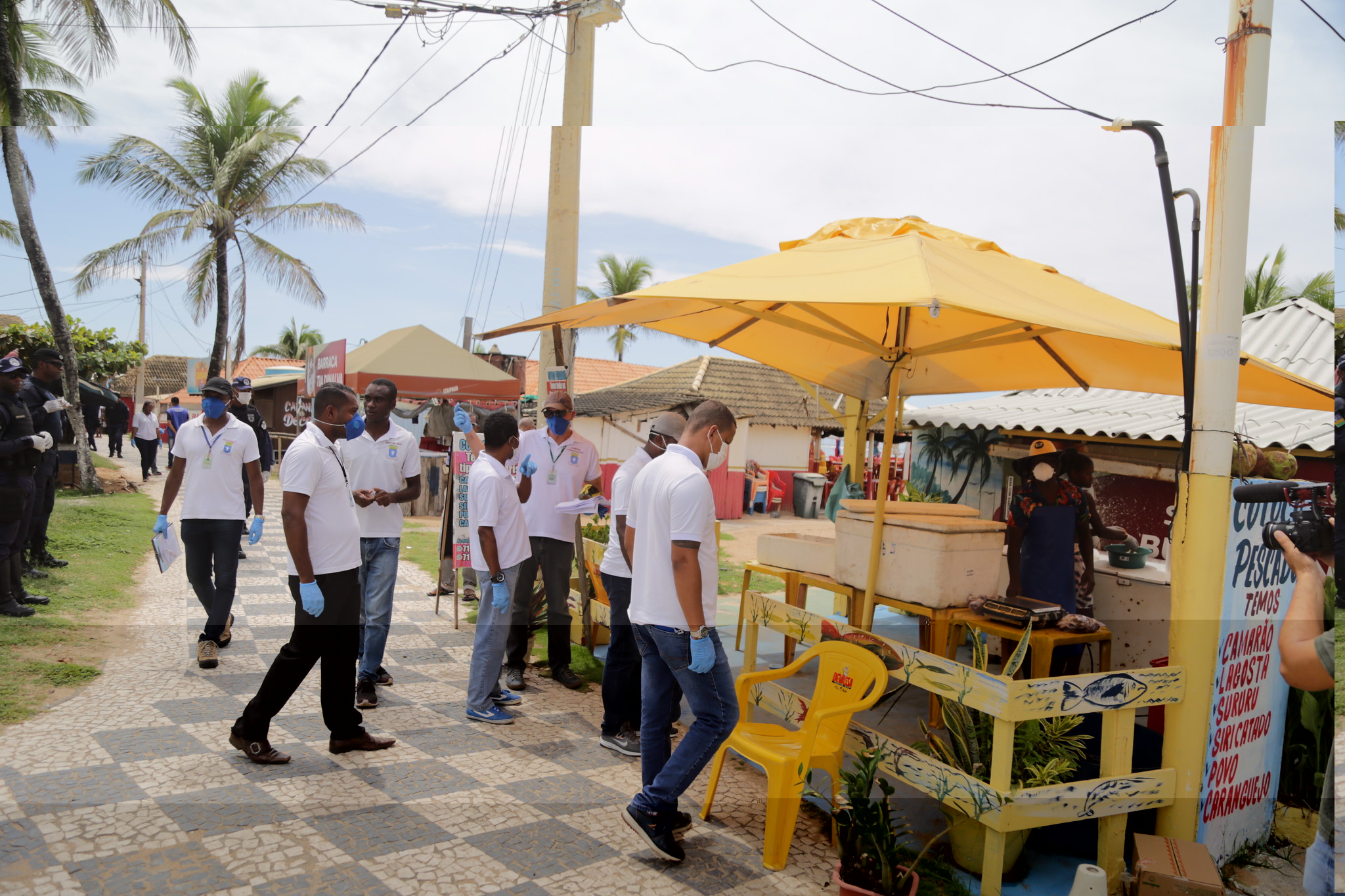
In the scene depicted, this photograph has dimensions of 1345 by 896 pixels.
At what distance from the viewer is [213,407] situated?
572cm

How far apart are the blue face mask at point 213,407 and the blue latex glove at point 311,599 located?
7.33ft

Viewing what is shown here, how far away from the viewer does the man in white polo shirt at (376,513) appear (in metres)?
5.21

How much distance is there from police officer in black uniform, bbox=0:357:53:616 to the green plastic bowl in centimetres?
781

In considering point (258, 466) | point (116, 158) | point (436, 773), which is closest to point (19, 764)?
point (436, 773)

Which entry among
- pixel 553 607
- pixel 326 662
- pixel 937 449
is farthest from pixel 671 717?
pixel 937 449

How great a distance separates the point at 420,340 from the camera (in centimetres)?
1236

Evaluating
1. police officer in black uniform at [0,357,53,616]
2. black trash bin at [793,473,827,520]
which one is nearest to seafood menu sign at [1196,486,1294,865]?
police officer in black uniform at [0,357,53,616]

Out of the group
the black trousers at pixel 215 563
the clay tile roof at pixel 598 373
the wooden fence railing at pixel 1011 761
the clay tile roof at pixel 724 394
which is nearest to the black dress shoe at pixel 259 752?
the black trousers at pixel 215 563

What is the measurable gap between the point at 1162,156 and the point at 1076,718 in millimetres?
2452

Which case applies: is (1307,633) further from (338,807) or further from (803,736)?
(338,807)

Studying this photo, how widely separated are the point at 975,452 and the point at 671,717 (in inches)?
320

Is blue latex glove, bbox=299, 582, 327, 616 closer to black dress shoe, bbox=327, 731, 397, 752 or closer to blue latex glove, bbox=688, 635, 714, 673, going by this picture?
black dress shoe, bbox=327, 731, 397, 752

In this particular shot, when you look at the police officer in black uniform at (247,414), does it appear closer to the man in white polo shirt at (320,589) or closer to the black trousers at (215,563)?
the black trousers at (215,563)

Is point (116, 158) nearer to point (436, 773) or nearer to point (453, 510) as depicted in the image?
point (453, 510)
